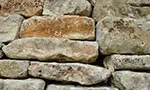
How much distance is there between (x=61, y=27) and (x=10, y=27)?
0.24 meters

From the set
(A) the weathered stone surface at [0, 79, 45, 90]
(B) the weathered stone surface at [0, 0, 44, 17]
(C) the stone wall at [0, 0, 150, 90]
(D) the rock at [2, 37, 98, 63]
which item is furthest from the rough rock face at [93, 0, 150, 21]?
(A) the weathered stone surface at [0, 79, 45, 90]

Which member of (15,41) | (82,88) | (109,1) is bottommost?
(82,88)

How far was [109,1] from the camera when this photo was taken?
1.06 metres

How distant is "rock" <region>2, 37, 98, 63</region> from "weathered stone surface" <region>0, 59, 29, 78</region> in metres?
0.03

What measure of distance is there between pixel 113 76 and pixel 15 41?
0.45 m

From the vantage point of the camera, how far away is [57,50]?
39.2 inches

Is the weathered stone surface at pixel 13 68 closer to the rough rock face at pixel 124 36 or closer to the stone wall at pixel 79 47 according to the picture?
the stone wall at pixel 79 47

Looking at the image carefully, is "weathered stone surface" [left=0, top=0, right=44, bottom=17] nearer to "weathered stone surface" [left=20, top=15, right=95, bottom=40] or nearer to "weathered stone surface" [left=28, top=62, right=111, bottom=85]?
"weathered stone surface" [left=20, top=15, right=95, bottom=40]

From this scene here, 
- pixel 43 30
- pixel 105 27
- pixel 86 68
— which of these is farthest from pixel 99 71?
pixel 43 30

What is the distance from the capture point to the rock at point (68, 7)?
41.4 inches

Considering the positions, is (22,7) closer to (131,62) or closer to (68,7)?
(68,7)

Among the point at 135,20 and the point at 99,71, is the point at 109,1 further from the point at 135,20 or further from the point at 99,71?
the point at 99,71

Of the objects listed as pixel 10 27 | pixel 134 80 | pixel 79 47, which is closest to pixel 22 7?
pixel 10 27

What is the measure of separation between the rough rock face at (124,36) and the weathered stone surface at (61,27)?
0.06 meters
